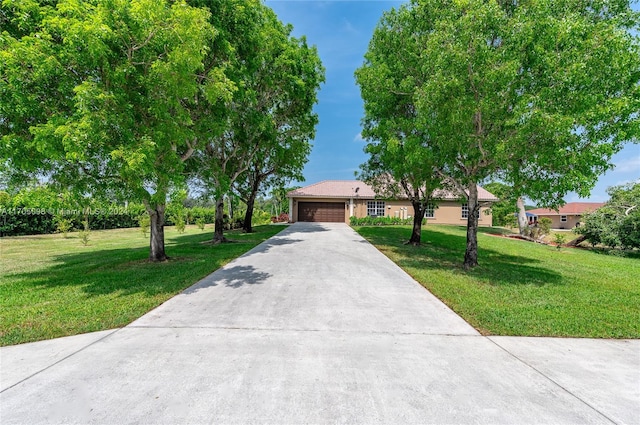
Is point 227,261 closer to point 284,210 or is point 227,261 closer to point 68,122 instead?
point 68,122

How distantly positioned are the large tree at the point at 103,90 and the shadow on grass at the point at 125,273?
2.05 metres

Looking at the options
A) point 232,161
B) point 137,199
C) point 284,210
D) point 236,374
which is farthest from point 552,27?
point 284,210

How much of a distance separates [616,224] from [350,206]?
18.3 meters

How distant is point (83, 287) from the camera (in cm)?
618

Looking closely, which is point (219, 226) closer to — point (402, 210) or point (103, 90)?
point (103, 90)

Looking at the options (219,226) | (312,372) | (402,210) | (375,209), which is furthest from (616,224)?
(219,226)

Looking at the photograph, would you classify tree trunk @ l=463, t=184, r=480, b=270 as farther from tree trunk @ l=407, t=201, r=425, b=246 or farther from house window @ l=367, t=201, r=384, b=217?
house window @ l=367, t=201, r=384, b=217

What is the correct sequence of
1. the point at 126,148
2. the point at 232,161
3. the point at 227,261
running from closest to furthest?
the point at 126,148 < the point at 227,261 < the point at 232,161

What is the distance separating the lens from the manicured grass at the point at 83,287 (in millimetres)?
4281

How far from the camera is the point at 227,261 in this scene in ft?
29.4

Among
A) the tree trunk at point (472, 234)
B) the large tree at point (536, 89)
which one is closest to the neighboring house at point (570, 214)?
the tree trunk at point (472, 234)

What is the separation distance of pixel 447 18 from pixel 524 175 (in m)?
4.55

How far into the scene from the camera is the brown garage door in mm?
28266

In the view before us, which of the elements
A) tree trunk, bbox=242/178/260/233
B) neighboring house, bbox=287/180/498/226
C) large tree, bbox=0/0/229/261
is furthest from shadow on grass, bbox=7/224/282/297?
neighboring house, bbox=287/180/498/226
